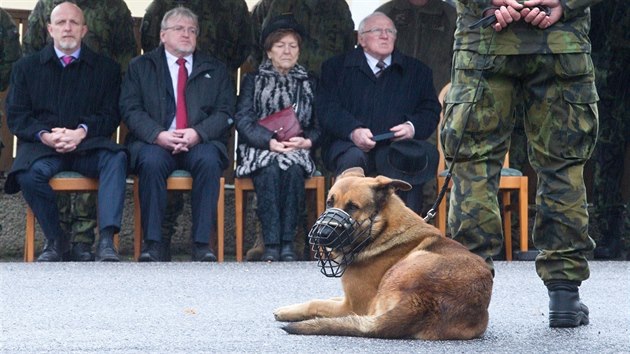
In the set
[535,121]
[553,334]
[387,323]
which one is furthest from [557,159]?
[387,323]

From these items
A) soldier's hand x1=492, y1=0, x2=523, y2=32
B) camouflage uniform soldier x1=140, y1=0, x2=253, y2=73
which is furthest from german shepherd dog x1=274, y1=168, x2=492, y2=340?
camouflage uniform soldier x1=140, y1=0, x2=253, y2=73

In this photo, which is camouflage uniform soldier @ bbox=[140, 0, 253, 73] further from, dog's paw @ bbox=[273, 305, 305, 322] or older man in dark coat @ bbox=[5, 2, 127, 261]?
dog's paw @ bbox=[273, 305, 305, 322]

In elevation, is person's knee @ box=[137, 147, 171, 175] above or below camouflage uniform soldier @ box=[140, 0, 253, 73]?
below

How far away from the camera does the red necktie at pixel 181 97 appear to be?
35.6ft

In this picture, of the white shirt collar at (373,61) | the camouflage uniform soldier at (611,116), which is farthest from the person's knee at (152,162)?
the camouflage uniform soldier at (611,116)

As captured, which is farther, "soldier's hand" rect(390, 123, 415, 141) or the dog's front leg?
"soldier's hand" rect(390, 123, 415, 141)

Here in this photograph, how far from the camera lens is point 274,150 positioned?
10766 mm

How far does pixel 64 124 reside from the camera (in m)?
10.8

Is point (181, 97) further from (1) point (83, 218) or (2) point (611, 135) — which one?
(2) point (611, 135)

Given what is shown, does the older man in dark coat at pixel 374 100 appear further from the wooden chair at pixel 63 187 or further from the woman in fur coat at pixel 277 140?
the wooden chair at pixel 63 187

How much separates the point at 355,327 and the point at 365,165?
200 inches

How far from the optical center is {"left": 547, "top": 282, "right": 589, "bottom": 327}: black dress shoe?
244 inches

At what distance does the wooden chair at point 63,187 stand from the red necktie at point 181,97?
809mm

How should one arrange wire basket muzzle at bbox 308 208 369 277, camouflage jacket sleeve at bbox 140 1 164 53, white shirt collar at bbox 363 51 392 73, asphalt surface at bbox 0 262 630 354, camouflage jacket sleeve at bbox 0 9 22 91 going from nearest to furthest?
asphalt surface at bbox 0 262 630 354 → wire basket muzzle at bbox 308 208 369 277 → white shirt collar at bbox 363 51 392 73 → camouflage jacket sleeve at bbox 0 9 22 91 → camouflage jacket sleeve at bbox 140 1 164 53
